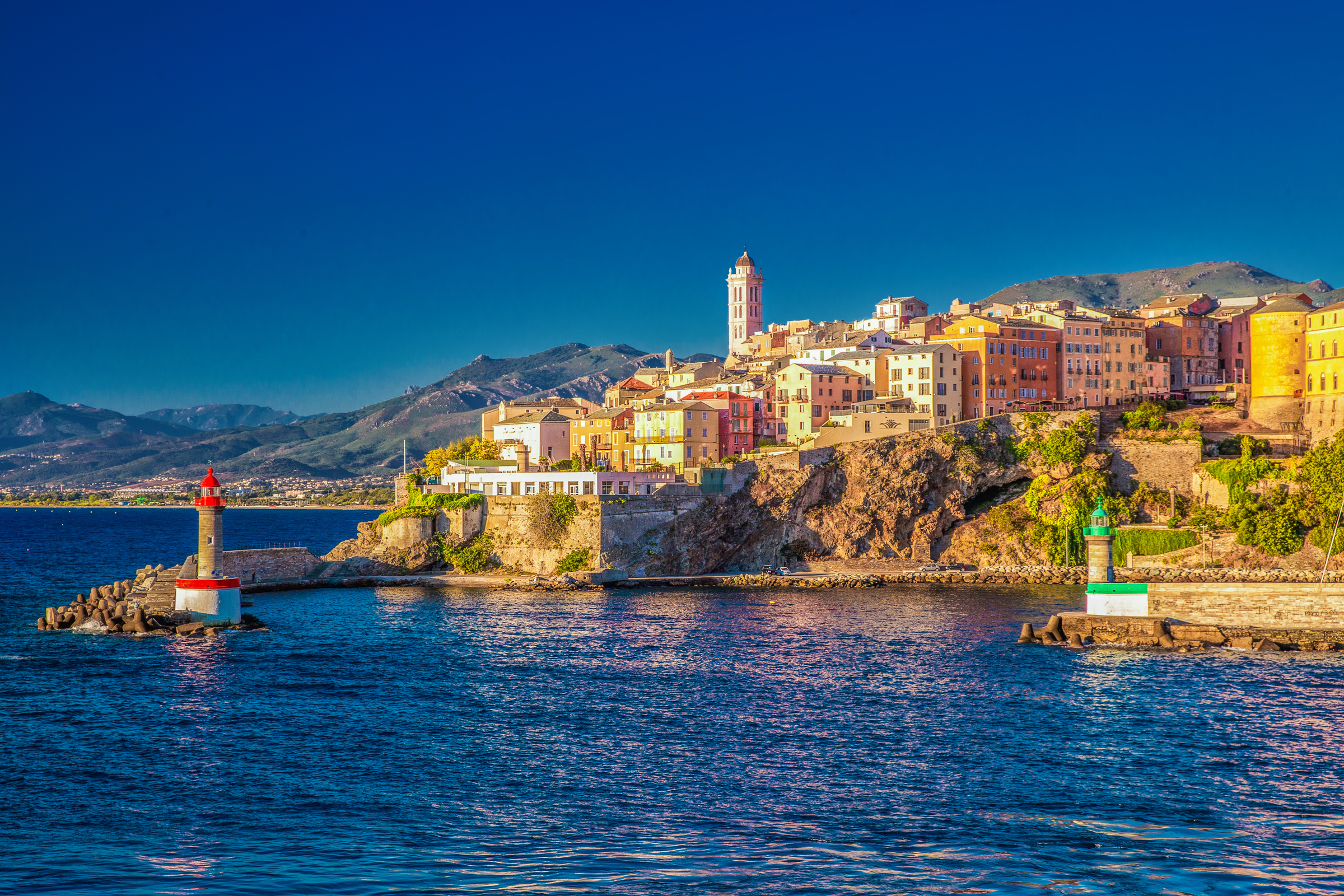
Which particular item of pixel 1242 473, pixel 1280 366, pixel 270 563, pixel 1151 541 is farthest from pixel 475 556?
pixel 1280 366

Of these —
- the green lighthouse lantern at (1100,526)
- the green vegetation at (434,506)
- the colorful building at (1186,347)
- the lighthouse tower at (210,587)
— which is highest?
the colorful building at (1186,347)

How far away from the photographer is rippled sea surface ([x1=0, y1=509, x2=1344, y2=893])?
62.3 feet

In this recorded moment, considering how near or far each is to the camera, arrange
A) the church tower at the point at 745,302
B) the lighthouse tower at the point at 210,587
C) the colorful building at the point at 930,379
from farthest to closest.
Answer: the church tower at the point at 745,302 < the colorful building at the point at 930,379 < the lighthouse tower at the point at 210,587

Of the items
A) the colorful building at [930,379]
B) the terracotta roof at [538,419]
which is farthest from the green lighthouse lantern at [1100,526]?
the terracotta roof at [538,419]

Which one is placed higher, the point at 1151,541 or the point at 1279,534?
the point at 1279,534

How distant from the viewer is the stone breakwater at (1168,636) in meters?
39.0

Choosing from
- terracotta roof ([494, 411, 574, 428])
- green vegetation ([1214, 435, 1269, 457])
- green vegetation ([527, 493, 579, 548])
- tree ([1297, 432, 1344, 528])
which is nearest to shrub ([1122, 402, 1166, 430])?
green vegetation ([1214, 435, 1269, 457])

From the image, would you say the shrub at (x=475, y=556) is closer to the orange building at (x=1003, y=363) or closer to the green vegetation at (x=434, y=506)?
the green vegetation at (x=434, y=506)

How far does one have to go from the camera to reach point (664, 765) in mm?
25438

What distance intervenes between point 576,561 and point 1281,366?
147ft

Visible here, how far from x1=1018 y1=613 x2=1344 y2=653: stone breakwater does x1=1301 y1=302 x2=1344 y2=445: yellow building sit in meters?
31.6

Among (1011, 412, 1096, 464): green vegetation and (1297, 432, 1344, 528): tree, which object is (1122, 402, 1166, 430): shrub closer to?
(1011, 412, 1096, 464): green vegetation

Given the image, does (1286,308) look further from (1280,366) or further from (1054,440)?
(1054,440)

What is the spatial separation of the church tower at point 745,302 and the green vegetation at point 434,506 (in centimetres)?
5717
